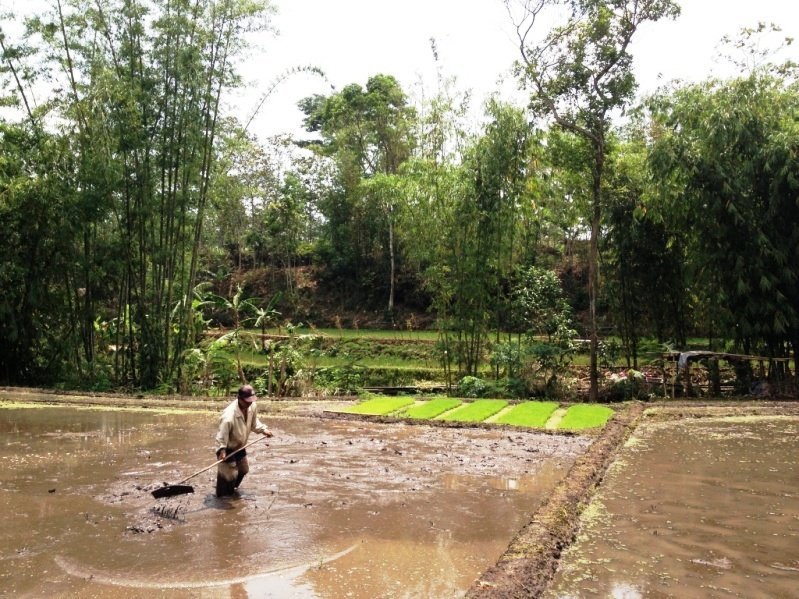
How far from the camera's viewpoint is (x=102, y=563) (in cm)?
427

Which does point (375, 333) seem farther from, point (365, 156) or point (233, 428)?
point (233, 428)

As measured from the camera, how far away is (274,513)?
5.39 m

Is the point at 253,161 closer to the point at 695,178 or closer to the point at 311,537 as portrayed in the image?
the point at 695,178

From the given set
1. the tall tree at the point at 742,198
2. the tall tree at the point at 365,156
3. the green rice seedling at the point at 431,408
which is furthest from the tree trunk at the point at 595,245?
the tall tree at the point at 365,156

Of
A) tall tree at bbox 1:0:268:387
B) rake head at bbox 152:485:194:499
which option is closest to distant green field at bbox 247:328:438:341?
tall tree at bbox 1:0:268:387

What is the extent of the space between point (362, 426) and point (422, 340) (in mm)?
13194

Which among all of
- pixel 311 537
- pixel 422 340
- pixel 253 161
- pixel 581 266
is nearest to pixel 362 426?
pixel 311 537

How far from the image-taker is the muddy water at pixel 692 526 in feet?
12.9

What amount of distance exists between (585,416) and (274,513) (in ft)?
19.9

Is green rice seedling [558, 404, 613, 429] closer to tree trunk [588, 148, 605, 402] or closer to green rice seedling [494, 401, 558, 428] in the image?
green rice seedling [494, 401, 558, 428]

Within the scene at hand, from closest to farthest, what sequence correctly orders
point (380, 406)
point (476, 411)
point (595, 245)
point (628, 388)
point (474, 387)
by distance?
point (476, 411)
point (380, 406)
point (628, 388)
point (595, 245)
point (474, 387)

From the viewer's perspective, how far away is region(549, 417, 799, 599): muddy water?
155 inches

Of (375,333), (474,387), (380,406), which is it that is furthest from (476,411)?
(375,333)

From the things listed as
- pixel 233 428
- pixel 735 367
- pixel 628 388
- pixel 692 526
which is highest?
pixel 735 367
